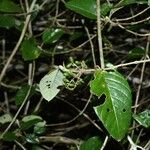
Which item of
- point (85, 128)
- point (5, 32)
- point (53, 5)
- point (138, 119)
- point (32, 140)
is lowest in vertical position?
point (85, 128)

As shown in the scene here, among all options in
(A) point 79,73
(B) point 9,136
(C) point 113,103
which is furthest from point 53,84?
(B) point 9,136

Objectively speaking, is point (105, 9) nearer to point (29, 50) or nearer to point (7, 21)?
point (29, 50)

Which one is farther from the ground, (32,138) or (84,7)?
(84,7)

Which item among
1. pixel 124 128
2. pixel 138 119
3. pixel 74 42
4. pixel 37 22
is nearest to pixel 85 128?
pixel 74 42

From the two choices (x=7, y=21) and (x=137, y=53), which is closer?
(x=137, y=53)

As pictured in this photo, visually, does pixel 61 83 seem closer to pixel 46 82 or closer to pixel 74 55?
pixel 46 82

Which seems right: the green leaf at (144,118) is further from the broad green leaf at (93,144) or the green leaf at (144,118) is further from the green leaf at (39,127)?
the green leaf at (39,127)

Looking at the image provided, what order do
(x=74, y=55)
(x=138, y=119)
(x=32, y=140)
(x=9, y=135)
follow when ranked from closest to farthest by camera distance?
1. (x=138, y=119)
2. (x=9, y=135)
3. (x=32, y=140)
4. (x=74, y=55)
